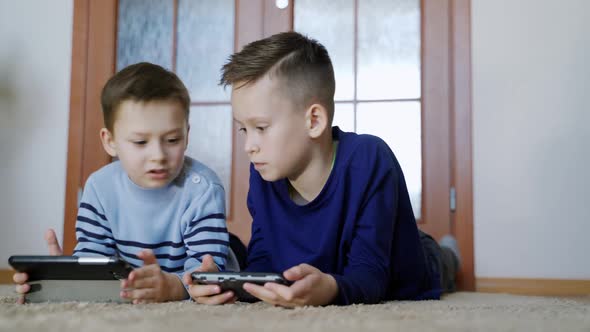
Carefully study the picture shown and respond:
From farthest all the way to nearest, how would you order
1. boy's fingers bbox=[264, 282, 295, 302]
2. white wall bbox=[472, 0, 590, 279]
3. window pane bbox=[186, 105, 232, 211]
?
window pane bbox=[186, 105, 232, 211] < white wall bbox=[472, 0, 590, 279] < boy's fingers bbox=[264, 282, 295, 302]

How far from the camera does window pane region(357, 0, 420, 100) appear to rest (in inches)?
99.1

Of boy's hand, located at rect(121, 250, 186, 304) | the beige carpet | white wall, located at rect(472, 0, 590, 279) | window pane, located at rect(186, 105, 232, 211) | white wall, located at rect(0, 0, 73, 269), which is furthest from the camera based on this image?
white wall, located at rect(0, 0, 73, 269)

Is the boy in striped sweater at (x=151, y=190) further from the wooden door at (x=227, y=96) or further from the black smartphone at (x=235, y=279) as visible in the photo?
the wooden door at (x=227, y=96)

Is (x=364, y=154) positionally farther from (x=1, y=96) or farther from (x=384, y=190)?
(x=1, y=96)

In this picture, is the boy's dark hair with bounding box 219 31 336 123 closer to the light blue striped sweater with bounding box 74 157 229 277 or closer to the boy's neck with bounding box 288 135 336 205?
the boy's neck with bounding box 288 135 336 205

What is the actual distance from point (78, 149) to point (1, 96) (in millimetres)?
419

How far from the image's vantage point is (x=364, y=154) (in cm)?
122

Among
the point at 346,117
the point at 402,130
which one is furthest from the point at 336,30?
the point at 402,130

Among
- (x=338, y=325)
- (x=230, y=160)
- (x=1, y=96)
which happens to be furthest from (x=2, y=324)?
(x=1, y=96)

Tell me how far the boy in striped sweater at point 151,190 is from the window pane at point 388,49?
130cm

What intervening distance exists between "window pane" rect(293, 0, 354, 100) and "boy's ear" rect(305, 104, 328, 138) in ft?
4.36

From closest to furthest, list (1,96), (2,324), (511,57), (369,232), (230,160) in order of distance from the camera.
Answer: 1. (2,324)
2. (369,232)
3. (511,57)
4. (230,160)
5. (1,96)

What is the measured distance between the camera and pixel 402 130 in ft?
8.21

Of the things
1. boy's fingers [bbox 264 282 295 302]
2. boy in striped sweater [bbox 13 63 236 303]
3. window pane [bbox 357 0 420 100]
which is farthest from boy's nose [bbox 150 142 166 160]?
window pane [bbox 357 0 420 100]
